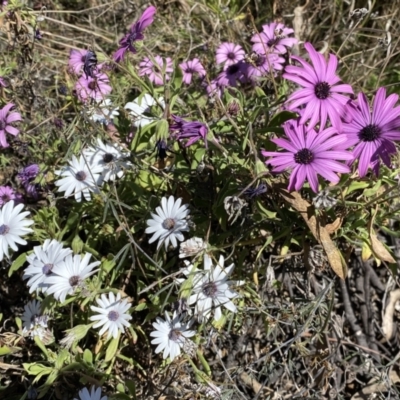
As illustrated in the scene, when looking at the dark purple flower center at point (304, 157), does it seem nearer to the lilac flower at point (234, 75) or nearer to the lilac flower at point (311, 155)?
the lilac flower at point (311, 155)

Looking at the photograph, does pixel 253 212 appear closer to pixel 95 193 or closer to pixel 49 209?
pixel 95 193

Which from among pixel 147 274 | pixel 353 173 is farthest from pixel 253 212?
pixel 147 274

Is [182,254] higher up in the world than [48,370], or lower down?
higher up

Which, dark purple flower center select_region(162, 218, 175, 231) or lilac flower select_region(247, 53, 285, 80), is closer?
dark purple flower center select_region(162, 218, 175, 231)

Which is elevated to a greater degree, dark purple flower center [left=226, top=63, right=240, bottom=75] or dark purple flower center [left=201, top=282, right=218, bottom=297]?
dark purple flower center [left=226, top=63, right=240, bottom=75]

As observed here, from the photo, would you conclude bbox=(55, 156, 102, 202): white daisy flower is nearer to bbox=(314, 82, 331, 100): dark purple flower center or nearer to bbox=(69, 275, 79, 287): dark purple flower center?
bbox=(69, 275, 79, 287): dark purple flower center

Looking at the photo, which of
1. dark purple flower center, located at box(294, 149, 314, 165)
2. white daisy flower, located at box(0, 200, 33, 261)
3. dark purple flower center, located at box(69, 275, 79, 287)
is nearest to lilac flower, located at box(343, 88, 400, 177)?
dark purple flower center, located at box(294, 149, 314, 165)
